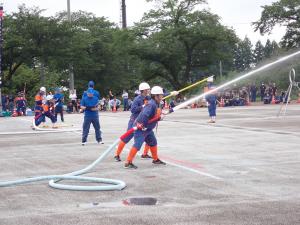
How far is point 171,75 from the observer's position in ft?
226

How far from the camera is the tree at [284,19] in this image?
202 feet

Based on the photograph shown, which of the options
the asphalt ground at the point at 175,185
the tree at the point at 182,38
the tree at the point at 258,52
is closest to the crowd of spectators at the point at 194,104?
the tree at the point at 182,38

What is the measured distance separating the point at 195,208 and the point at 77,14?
6940 centimetres

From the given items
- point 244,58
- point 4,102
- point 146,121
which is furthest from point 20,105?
point 244,58

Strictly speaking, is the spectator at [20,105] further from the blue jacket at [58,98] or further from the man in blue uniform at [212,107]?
the man in blue uniform at [212,107]

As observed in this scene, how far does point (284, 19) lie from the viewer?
63125mm

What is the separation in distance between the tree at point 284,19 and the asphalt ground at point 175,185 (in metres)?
47.4

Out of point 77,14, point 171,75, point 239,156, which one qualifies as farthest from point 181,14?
point 239,156

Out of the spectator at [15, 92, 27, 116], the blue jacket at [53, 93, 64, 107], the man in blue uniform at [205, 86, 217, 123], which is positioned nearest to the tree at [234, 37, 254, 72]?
the spectator at [15, 92, 27, 116]

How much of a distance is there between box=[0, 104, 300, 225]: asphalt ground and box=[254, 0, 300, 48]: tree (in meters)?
47.4

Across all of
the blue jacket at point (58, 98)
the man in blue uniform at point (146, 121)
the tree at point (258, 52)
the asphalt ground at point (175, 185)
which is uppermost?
the tree at point (258, 52)

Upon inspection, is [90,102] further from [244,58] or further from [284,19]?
[244,58]

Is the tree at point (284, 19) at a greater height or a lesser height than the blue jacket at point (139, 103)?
greater

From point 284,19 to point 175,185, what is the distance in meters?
56.7
